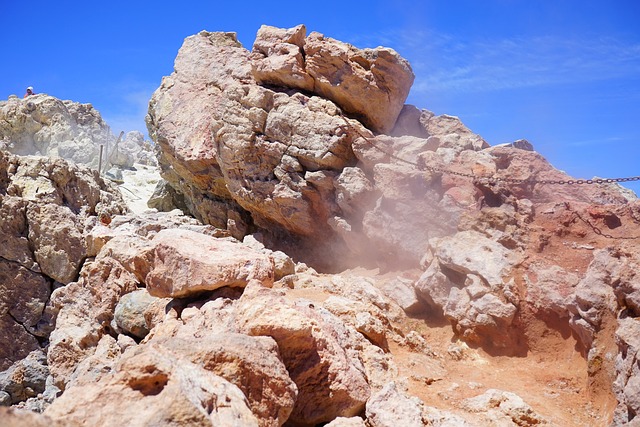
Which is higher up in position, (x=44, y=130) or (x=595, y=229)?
(x=44, y=130)

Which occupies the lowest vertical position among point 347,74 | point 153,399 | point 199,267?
point 153,399

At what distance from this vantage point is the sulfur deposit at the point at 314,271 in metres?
4.77

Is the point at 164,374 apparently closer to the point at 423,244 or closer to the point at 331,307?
the point at 331,307

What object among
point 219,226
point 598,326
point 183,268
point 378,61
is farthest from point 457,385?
point 219,226

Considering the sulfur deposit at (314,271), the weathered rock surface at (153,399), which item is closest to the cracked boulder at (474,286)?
the sulfur deposit at (314,271)

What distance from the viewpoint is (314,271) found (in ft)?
34.3

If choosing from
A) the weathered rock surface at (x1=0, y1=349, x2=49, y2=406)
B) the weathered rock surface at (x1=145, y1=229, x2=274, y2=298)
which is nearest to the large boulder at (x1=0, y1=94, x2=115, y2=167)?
the weathered rock surface at (x1=0, y1=349, x2=49, y2=406)

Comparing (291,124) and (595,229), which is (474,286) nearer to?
(595,229)

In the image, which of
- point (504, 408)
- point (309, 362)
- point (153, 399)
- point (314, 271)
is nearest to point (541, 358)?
point (504, 408)

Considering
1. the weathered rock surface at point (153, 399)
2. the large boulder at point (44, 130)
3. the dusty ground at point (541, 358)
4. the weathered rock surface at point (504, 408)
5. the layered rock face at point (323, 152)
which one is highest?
the large boulder at point (44, 130)

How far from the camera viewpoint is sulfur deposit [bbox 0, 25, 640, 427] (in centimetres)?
477

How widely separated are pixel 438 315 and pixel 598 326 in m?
2.71

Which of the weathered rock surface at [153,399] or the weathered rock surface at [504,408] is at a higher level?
the weathered rock surface at [504,408]

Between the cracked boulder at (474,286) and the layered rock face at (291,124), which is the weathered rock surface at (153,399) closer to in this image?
the cracked boulder at (474,286)
